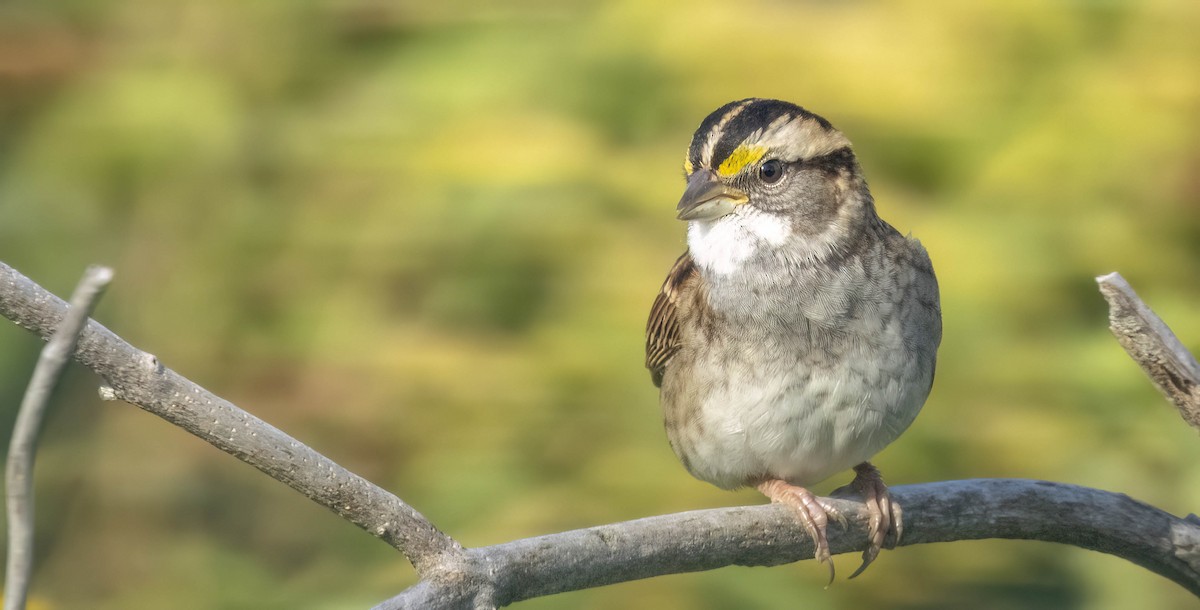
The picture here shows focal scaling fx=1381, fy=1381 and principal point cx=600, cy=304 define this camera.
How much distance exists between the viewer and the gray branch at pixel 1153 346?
8.04ft

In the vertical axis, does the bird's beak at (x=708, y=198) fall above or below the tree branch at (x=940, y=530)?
above

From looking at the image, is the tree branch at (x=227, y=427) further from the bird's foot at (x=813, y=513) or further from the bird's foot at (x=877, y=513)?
the bird's foot at (x=877, y=513)

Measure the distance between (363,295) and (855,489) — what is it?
1.65 meters

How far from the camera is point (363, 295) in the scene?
Answer: 4035 mm

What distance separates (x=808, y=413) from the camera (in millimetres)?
2893

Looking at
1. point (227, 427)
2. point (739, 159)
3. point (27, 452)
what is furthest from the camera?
point (739, 159)

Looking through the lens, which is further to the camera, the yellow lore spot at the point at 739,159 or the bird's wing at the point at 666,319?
the bird's wing at the point at 666,319

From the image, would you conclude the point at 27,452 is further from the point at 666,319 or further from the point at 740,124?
the point at 666,319

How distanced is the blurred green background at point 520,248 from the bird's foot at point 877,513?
0.53 meters

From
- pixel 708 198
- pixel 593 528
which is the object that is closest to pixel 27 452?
pixel 593 528

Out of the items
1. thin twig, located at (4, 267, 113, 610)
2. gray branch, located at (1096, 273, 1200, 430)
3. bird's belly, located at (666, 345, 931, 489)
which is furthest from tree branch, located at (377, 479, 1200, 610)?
thin twig, located at (4, 267, 113, 610)

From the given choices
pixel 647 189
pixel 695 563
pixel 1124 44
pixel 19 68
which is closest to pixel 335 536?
pixel 647 189

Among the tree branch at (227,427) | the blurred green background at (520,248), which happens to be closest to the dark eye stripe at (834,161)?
the blurred green background at (520,248)

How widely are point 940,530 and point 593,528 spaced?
89 cm
